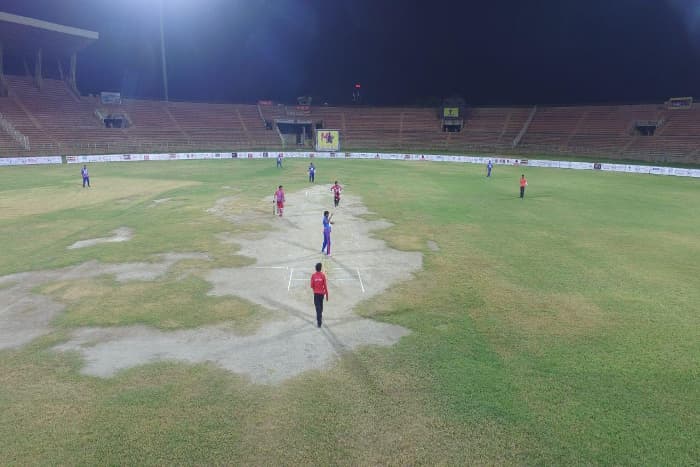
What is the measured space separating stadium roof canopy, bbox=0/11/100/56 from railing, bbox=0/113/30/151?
10.6 m

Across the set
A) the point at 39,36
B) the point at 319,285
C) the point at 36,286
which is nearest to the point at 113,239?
the point at 36,286

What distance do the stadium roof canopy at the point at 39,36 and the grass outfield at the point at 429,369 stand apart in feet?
136

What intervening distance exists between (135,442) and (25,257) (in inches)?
551

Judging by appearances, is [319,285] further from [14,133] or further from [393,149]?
[393,149]

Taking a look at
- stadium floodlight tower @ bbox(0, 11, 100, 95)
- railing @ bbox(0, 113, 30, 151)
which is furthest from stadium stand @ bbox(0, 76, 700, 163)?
stadium floodlight tower @ bbox(0, 11, 100, 95)

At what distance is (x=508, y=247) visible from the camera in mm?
19422

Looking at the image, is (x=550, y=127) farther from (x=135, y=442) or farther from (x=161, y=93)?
(x=135, y=442)

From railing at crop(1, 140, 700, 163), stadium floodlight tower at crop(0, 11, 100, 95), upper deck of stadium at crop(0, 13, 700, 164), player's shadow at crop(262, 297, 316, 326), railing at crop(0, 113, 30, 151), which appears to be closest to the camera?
player's shadow at crop(262, 297, 316, 326)

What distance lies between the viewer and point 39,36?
55.1 metres

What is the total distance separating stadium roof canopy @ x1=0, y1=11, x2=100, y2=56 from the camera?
50.4 metres

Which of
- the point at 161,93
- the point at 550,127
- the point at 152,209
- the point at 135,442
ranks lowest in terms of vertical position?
the point at 135,442

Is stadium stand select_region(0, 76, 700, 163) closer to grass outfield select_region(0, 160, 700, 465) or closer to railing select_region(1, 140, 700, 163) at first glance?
railing select_region(1, 140, 700, 163)

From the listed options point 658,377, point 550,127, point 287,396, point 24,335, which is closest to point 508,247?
point 658,377

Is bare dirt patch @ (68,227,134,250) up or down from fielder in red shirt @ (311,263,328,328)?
down
